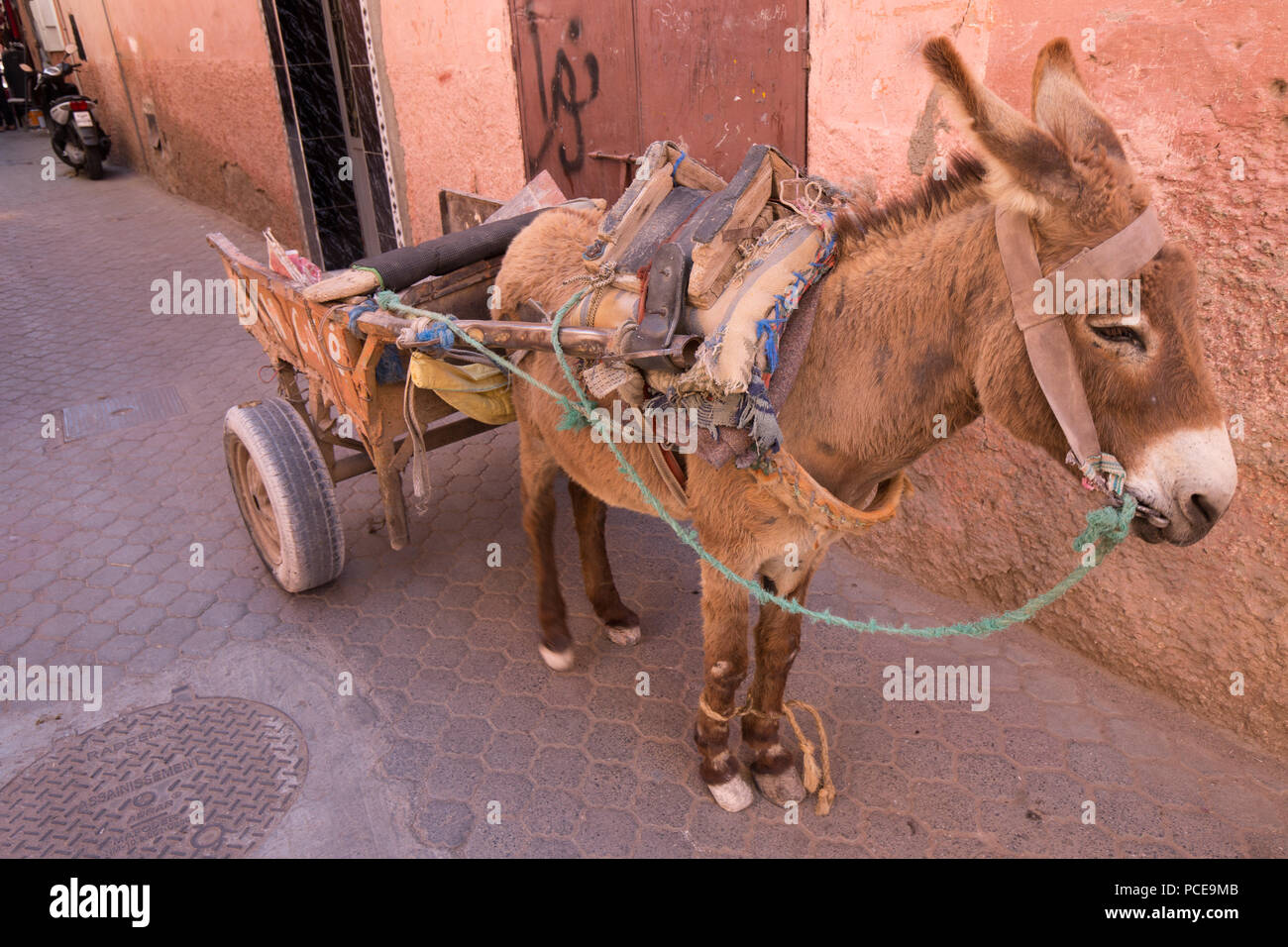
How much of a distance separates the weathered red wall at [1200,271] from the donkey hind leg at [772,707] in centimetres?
128

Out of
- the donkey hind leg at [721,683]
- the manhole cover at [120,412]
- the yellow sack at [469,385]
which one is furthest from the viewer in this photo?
the manhole cover at [120,412]

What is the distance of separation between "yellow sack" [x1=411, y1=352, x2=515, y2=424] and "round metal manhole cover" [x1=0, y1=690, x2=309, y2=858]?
149cm

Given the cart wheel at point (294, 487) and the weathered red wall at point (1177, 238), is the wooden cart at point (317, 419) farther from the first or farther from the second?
the weathered red wall at point (1177, 238)

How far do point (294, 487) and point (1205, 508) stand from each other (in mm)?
3262

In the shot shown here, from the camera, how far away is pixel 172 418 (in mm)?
5855

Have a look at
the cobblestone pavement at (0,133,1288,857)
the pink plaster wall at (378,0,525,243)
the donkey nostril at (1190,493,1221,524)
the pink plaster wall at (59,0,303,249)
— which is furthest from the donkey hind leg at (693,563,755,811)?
the pink plaster wall at (59,0,303,249)

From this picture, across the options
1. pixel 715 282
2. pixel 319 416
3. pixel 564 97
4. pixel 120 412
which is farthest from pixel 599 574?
pixel 120 412

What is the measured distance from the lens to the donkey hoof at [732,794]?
283cm

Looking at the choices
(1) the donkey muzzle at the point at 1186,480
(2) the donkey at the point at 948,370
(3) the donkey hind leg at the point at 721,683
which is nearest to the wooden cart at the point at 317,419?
(2) the donkey at the point at 948,370

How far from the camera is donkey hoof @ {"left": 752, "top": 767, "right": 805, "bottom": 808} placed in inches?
112

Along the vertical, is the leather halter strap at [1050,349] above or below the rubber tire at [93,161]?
above

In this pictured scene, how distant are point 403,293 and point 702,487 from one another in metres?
1.42

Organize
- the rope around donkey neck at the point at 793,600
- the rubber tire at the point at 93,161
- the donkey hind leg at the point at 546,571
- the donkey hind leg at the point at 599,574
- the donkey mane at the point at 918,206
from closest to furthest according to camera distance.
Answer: the rope around donkey neck at the point at 793,600 → the donkey mane at the point at 918,206 → the donkey hind leg at the point at 546,571 → the donkey hind leg at the point at 599,574 → the rubber tire at the point at 93,161

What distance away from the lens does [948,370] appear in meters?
1.88
